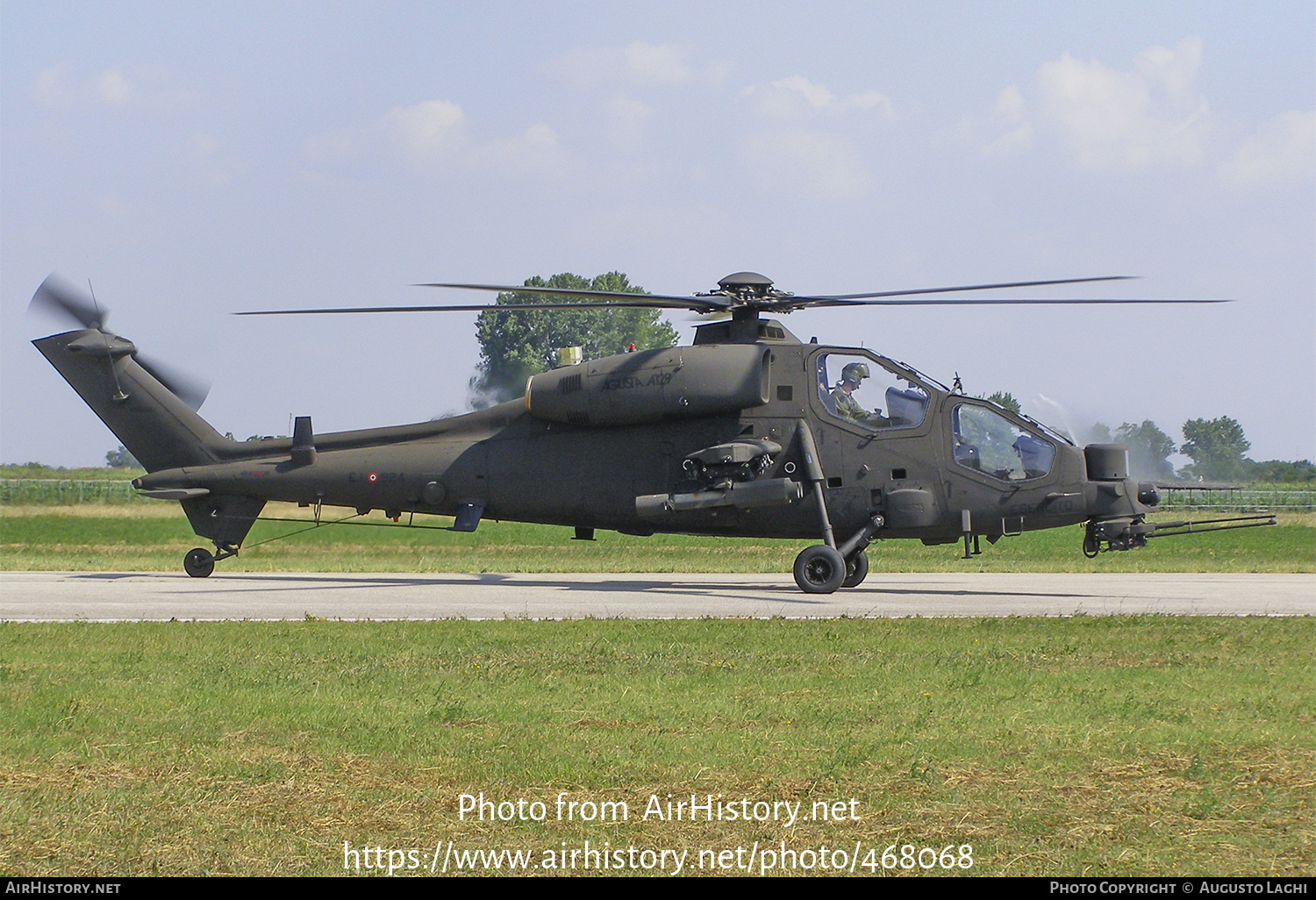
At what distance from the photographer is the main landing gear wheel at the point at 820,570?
17.3 m

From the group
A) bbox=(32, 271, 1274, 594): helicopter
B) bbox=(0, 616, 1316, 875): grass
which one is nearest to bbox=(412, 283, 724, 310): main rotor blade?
bbox=(32, 271, 1274, 594): helicopter

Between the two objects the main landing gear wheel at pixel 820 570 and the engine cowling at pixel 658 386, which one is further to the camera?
the engine cowling at pixel 658 386

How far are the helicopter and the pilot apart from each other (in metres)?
0.03

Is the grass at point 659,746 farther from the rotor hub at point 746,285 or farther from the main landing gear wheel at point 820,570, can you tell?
the rotor hub at point 746,285

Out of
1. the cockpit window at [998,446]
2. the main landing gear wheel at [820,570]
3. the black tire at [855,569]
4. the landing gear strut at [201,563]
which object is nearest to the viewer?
the main landing gear wheel at [820,570]

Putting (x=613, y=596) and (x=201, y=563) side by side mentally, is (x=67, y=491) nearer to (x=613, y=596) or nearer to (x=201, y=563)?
(x=201, y=563)

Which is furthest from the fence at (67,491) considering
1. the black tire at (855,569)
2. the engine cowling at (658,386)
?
the black tire at (855,569)

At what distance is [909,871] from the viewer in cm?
520

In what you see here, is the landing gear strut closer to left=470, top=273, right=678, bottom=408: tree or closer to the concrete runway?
the concrete runway

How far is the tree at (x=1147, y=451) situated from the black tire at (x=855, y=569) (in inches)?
158

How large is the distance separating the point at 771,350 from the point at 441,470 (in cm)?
555

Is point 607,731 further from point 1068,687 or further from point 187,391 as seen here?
point 187,391

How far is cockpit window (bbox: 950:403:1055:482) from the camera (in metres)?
17.5

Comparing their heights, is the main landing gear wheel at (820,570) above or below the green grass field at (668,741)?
above
